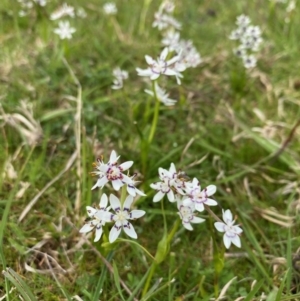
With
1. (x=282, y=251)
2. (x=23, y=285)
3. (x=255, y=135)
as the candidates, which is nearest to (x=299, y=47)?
(x=255, y=135)

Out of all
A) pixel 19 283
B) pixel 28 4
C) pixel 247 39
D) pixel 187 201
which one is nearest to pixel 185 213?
pixel 187 201

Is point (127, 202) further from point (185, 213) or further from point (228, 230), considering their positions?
point (228, 230)

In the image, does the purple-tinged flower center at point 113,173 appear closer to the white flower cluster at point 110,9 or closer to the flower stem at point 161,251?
the flower stem at point 161,251

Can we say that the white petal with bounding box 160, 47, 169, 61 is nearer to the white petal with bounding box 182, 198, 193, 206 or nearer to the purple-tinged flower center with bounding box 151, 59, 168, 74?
the purple-tinged flower center with bounding box 151, 59, 168, 74

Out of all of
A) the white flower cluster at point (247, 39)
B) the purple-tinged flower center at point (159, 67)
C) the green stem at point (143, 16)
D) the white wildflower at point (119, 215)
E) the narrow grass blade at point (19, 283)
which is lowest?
the narrow grass blade at point (19, 283)

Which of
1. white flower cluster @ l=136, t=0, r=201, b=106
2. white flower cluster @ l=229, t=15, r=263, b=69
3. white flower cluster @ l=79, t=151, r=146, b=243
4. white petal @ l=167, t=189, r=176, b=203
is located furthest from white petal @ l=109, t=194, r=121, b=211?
white flower cluster @ l=229, t=15, r=263, b=69

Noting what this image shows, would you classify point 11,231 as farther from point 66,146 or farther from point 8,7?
point 8,7

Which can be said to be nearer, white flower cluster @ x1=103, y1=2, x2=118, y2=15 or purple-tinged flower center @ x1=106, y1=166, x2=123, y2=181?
purple-tinged flower center @ x1=106, y1=166, x2=123, y2=181

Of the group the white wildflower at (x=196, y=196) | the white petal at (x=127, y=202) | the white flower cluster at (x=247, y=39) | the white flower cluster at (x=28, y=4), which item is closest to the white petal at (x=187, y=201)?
the white wildflower at (x=196, y=196)

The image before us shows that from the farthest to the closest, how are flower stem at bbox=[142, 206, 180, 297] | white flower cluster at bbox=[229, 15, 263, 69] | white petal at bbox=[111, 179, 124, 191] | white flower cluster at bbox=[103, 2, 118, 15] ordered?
1. white flower cluster at bbox=[103, 2, 118, 15]
2. white flower cluster at bbox=[229, 15, 263, 69]
3. flower stem at bbox=[142, 206, 180, 297]
4. white petal at bbox=[111, 179, 124, 191]
